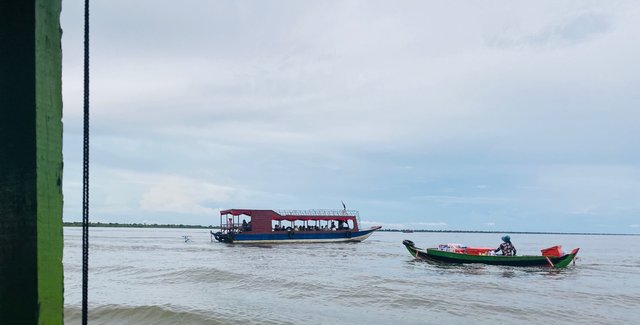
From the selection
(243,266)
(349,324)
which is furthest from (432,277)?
(349,324)

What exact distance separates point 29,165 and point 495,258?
2537 centimetres

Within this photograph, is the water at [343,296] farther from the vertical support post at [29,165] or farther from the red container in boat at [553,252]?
the vertical support post at [29,165]

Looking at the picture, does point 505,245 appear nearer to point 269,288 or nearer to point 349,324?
point 269,288

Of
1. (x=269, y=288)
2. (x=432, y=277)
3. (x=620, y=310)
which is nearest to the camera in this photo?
(x=620, y=310)

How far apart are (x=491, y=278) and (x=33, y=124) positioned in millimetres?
22889

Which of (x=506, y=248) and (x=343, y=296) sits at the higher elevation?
(x=506, y=248)

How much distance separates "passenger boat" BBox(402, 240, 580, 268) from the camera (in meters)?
25.0

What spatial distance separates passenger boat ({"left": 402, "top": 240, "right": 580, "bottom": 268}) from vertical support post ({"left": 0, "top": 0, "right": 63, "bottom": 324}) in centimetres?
2517

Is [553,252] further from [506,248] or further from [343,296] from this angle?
[343,296]

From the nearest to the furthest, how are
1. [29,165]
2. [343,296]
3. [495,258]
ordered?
[29,165], [343,296], [495,258]

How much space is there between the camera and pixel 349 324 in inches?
449

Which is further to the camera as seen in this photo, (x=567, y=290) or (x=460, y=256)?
(x=460, y=256)

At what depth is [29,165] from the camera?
2.01m

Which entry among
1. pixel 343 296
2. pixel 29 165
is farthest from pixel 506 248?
pixel 29 165
